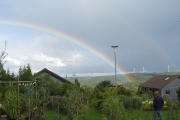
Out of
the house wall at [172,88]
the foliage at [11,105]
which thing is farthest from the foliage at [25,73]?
the house wall at [172,88]

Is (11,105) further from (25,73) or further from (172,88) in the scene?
(172,88)

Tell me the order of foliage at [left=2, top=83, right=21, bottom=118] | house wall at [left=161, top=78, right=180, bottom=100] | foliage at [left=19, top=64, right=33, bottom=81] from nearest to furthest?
foliage at [left=2, top=83, right=21, bottom=118], foliage at [left=19, top=64, right=33, bottom=81], house wall at [left=161, top=78, right=180, bottom=100]

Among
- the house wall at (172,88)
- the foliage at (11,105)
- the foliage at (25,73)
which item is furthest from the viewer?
the house wall at (172,88)

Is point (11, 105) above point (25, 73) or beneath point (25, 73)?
beneath

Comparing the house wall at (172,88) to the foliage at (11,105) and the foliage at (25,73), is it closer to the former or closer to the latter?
the foliage at (25,73)

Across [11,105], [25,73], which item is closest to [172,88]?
[25,73]

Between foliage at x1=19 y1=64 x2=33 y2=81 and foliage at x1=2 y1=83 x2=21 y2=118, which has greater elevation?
foliage at x1=19 y1=64 x2=33 y2=81

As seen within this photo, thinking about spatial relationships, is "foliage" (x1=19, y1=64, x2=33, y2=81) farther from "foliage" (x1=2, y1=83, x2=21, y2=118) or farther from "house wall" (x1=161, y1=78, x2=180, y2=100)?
"house wall" (x1=161, y1=78, x2=180, y2=100)

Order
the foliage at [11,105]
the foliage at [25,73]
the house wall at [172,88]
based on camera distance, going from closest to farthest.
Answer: the foliage at [11,105]
the foliage at [25,73]
the house wall at [172,88]

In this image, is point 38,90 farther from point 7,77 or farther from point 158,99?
point 7,77

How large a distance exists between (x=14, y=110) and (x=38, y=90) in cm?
152

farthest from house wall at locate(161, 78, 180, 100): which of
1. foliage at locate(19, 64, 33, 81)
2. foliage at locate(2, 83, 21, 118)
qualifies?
foliage at locate(2, 83, 21, 118)

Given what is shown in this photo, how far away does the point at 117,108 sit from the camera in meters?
8.54

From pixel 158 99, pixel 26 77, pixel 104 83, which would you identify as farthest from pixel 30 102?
pixel 104 83
